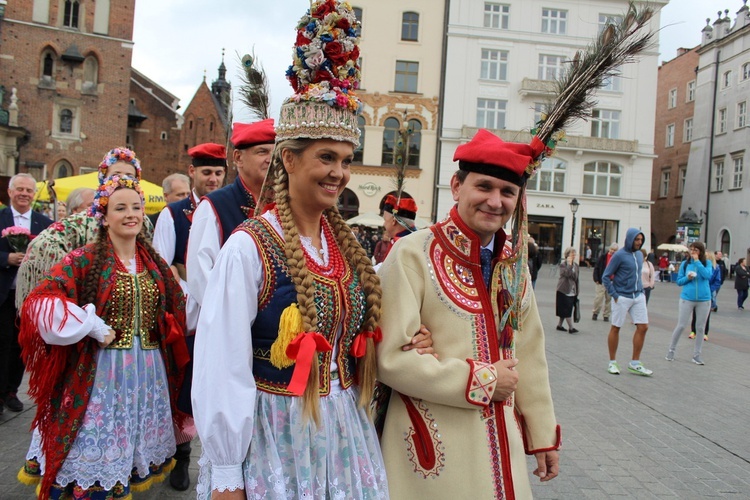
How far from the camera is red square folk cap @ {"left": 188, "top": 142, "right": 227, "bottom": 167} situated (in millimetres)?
4273

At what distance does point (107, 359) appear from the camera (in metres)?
3.38

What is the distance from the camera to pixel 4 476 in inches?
159

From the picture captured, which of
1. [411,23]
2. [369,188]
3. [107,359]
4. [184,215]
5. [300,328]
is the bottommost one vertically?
[107,359]

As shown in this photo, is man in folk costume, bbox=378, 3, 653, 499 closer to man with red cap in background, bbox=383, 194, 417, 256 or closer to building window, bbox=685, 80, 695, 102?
man with red cap in background, bbox=383, 194, 417, 256

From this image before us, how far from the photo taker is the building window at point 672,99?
4397 cm

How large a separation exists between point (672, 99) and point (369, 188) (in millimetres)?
25518

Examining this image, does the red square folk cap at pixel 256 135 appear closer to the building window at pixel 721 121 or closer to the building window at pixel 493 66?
the building window at pixel 493 66

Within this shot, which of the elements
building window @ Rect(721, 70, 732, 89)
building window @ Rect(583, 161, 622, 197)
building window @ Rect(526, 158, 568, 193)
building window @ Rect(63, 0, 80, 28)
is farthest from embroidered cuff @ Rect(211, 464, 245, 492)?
building window @ Rect(721, 70, 732, 89)

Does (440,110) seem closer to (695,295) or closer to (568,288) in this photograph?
(568,288)

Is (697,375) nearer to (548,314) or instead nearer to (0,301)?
(548,314)

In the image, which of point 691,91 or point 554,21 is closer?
point 554,21

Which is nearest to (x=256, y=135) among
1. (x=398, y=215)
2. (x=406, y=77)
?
(x=398, y=215)

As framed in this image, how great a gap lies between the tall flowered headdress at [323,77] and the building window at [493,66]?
34420mm

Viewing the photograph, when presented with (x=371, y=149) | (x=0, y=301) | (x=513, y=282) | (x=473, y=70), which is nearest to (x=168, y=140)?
(x=371, y=149)
